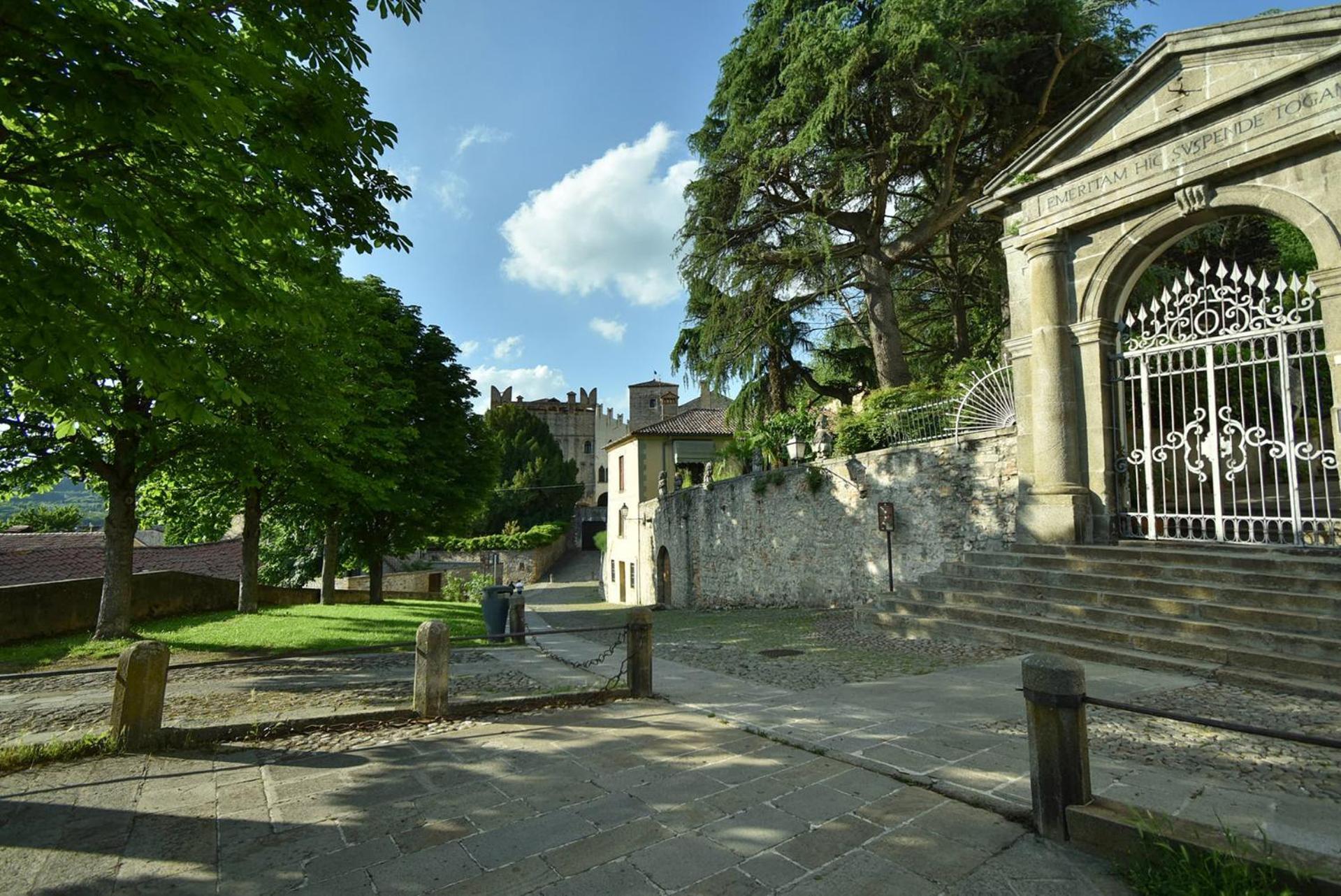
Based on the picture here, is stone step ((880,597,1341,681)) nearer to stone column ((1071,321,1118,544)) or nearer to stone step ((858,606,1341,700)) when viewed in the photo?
stone step ((858,606,1341,700))

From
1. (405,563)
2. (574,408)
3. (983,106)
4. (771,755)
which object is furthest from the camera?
(574,408)

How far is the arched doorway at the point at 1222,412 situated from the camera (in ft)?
23.8

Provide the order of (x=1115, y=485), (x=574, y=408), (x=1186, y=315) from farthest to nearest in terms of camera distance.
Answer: (x=574, y=408)
(x=1115, y=485)
(x=1186, y=315)

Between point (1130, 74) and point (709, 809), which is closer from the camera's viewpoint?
point (709, 809)

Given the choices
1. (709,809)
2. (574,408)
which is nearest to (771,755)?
(709,809)

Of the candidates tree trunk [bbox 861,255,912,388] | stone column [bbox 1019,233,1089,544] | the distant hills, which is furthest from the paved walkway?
the distant hills

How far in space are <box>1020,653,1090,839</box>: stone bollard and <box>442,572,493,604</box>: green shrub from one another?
2513 centimetres

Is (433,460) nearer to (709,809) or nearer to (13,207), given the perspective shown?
(13,207)

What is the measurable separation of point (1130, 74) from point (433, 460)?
1717 cm

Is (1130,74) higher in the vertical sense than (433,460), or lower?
higher

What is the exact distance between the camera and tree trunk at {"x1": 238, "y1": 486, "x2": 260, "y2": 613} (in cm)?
1520

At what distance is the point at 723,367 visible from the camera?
1812cm

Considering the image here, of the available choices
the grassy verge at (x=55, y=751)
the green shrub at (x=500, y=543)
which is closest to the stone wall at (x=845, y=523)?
the grassy verge at (x=55, y=751)

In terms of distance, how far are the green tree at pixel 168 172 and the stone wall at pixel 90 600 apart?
6687 mm
